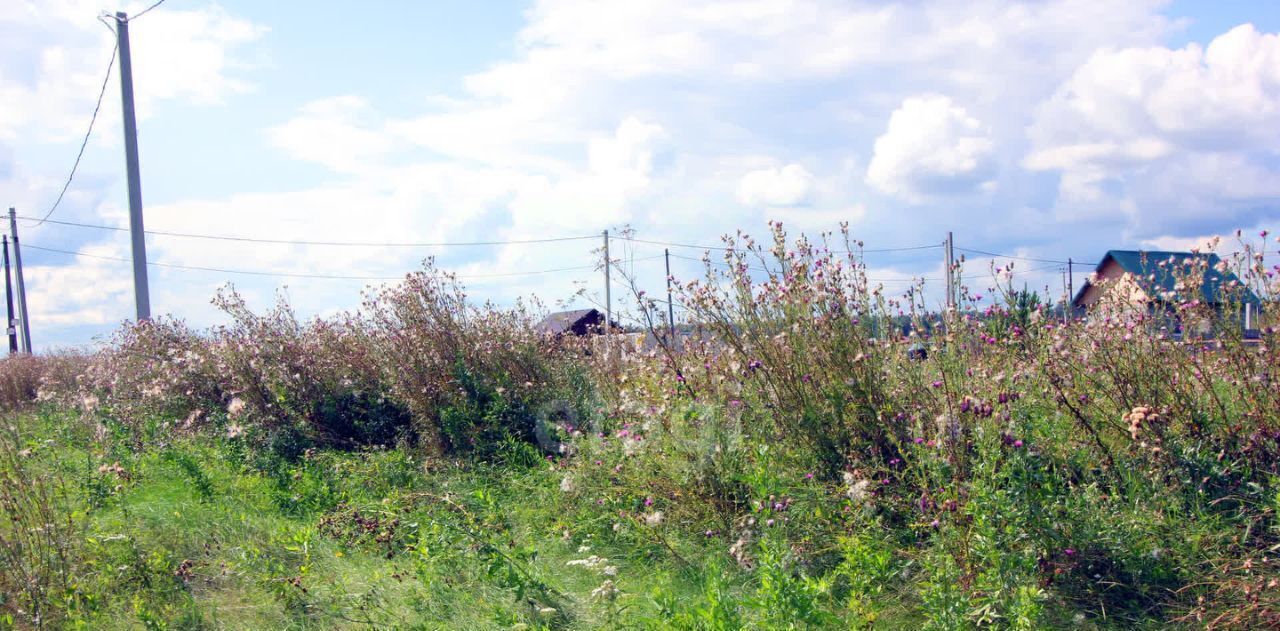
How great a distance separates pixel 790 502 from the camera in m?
4.38

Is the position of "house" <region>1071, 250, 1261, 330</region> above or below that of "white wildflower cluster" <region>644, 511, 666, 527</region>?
above

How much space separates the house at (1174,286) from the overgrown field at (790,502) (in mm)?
39

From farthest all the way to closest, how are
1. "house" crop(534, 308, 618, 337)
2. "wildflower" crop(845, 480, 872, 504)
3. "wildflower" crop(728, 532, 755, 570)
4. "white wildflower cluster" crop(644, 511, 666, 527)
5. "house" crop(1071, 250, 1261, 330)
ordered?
"house" crop(534, 308, 618, 337) < "white wildflower cluster" crop(644, 511, 666, 527) < "house" crop(1071, 250, 1261, 330) < "wildflower" crop(728, 532, 755, 570) < "wildflower" crop(845, 480, 872, 504)

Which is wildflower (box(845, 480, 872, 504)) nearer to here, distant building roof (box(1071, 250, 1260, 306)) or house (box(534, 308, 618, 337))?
distant building roof (box(1071, 250, 1260, 306))

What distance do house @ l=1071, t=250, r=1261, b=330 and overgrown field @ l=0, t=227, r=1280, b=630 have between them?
0.13 ft

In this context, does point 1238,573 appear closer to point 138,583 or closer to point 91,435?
point 138,583

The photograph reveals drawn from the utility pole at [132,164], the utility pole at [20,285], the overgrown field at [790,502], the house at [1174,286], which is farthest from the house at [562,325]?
the utility pole at [20,285]

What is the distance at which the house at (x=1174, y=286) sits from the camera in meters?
4.43

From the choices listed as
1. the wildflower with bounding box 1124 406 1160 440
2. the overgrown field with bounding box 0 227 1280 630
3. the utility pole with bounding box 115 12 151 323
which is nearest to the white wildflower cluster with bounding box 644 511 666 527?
the overgrown field with bounding box 0 227 1280 630

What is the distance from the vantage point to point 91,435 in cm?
952

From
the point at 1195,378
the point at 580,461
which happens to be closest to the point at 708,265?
the point at 580,461

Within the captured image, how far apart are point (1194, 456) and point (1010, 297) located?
4.13ft

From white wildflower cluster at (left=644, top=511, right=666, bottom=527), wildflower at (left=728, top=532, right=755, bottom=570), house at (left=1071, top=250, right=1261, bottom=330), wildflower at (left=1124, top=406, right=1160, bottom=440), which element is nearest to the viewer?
wildflower at (left=1124, top=406, right=1160, bottom=440)

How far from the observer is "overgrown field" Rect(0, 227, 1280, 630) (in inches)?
141
